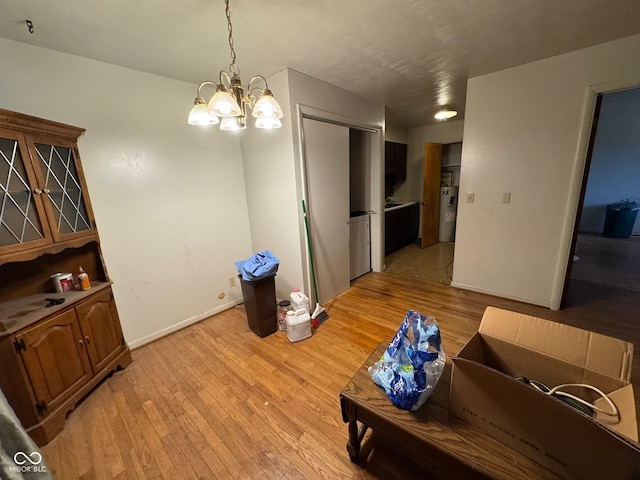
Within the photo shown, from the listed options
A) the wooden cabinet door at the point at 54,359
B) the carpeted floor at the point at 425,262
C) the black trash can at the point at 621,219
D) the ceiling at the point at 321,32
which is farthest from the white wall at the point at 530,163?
the black trash can at the point at 621,219

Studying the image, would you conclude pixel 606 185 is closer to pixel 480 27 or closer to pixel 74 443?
pixel 480 27

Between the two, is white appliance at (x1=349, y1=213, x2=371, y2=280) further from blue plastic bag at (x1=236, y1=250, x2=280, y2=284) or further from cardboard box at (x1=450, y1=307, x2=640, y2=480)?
cardboard box at (x1=450, y1=307, x2=640, y2=480)

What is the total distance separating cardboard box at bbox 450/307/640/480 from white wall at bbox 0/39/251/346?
255cm

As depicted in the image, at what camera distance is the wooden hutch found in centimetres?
137

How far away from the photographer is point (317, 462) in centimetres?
127

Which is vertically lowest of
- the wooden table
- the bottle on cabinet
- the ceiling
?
the wooden table

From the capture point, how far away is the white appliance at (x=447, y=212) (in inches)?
198

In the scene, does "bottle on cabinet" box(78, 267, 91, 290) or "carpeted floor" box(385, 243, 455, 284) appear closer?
"bottle on cabinet" box(78, 267, 91, 290)

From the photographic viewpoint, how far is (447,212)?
16.9ft

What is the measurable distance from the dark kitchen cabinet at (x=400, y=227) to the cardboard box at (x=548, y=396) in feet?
10.7

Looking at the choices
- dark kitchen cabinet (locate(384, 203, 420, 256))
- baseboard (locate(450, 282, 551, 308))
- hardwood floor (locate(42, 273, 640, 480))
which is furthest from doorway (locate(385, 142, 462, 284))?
hardwood floor (locate(42, 273, 640, 480))

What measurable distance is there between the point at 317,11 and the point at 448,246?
4.62 metres

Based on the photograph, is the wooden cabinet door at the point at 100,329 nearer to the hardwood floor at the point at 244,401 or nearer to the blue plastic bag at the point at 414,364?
the hardwood floor at the point at 244,401

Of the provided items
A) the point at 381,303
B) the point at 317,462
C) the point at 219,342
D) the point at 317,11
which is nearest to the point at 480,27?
the point at 317,11
